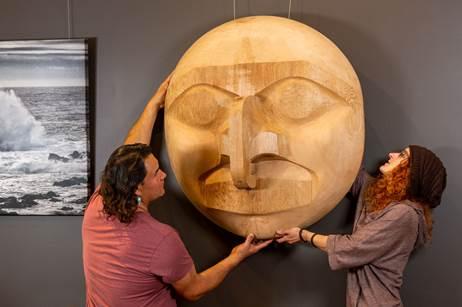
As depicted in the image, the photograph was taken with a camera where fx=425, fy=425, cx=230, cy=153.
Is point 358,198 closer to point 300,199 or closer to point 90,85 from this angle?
point 300,199

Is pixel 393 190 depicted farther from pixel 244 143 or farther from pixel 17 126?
pixel 17 126

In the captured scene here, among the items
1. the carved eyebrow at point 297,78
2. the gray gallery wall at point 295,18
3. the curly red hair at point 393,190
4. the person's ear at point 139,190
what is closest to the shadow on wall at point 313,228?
the gray gallery wall at point 295,18

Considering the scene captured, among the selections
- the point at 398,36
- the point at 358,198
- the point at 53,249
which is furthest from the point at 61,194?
the point at 398,36

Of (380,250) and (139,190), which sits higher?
(139,190)

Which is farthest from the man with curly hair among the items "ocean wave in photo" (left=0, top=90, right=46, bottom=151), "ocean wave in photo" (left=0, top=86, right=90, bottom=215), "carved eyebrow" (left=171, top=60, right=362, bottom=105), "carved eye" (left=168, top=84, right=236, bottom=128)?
"ocean wave in photo" (left=0, top=90, right=46, bottom=151)

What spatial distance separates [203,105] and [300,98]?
0.25 meters

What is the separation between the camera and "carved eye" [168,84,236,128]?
3.57 feet

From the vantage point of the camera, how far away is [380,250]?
104cm

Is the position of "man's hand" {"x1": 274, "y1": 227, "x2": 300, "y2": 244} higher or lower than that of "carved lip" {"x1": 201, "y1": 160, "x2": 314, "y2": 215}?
lower

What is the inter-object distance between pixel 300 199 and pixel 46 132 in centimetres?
91

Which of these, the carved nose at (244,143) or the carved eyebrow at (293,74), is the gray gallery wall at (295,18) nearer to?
the carved eyebrow at (293,74)

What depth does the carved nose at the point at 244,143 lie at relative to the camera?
994mm

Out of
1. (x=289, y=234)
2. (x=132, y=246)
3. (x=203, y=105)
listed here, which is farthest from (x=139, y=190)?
(x=289, y=234)

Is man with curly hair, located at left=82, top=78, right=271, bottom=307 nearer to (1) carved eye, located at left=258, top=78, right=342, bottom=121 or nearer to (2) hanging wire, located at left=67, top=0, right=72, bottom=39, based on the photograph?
(1) carved eye, located at left=258, top=78, right=342, bottom=121
